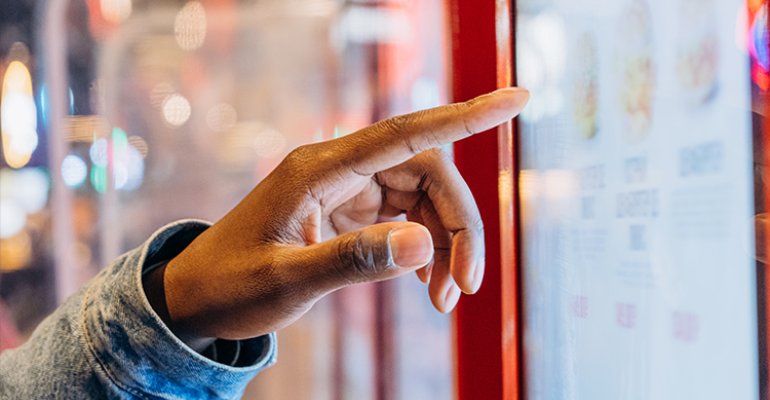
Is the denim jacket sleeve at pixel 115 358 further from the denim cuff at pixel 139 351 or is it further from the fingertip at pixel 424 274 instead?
the fingertip at pixel 424 274

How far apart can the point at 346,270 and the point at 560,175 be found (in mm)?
329

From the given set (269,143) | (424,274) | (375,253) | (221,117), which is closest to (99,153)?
(221,117)

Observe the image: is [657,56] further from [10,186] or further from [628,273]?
[10,186]

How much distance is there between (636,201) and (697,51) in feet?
0.52

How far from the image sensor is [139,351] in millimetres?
609

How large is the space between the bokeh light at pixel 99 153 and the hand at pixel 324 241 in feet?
2.59

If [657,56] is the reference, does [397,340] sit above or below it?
below

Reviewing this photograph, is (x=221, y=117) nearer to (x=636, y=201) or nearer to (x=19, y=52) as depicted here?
(x=19, y=52)

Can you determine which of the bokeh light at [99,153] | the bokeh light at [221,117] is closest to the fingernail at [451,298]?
the bokeh light at [221,117]

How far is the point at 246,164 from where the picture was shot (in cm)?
129

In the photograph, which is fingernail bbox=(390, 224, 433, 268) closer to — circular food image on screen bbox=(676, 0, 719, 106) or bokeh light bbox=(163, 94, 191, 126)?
circular food image on screen bbox=(676, 0, 719, 106)

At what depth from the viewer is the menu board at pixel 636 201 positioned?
1.32 ft

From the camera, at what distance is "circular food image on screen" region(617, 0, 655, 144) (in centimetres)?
50

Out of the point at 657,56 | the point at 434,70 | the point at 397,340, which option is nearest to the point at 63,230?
the point at 397,340
